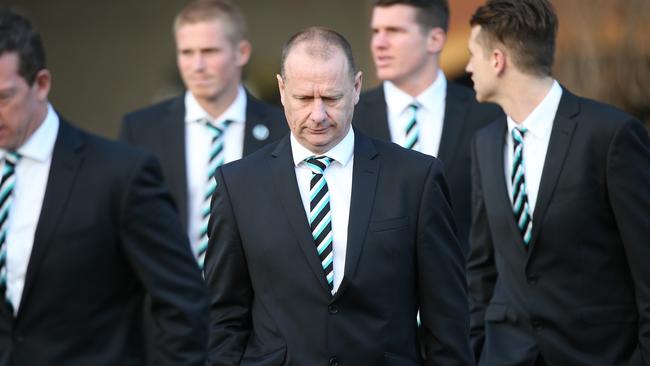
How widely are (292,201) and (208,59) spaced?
10.3ft

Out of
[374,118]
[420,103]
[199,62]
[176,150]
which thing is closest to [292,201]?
[374,118]

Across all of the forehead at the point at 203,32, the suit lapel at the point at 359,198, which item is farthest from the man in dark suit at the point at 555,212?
the forehead at the point at 203,32

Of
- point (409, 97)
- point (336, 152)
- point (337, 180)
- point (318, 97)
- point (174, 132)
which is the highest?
point (318, 97)

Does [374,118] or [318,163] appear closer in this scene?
[318,163]

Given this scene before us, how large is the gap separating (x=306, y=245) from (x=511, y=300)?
1342 mm

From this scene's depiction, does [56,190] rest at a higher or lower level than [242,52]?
higher

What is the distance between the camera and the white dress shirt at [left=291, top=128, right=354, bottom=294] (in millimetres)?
5258

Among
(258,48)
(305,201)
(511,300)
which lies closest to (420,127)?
(511,300)

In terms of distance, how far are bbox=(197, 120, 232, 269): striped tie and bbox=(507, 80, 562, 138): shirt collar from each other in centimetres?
227

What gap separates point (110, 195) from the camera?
487 centimetres

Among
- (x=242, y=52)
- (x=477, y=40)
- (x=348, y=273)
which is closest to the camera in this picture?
(x=348, y=273)

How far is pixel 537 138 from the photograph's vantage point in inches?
240

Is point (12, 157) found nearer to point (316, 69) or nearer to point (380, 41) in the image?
point (316, 69)

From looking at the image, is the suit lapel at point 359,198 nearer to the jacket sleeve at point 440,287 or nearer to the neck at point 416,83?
the jacket sleeve at point 440,287
